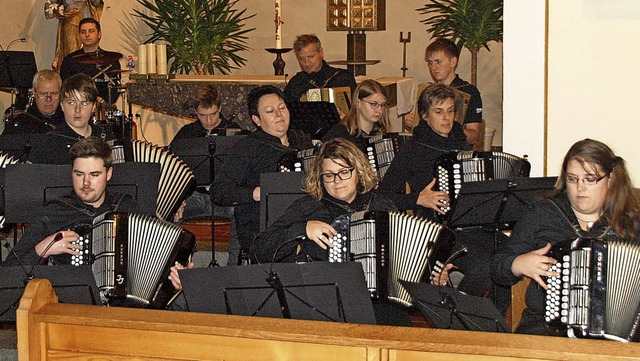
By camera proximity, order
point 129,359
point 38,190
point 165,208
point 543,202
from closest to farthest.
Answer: point 129,359, point 543,202, point 38,190, point 165,208

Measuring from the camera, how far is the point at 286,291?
434cm

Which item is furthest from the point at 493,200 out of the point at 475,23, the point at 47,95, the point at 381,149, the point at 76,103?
the point at 475,23

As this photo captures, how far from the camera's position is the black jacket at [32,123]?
780 cm

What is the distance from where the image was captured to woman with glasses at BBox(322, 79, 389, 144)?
659 cm

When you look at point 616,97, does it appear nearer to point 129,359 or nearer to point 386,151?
point 386,151

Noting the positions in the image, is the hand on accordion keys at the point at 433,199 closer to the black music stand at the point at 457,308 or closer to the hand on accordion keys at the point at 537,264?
the hand on accordion keys at the point at 537,264

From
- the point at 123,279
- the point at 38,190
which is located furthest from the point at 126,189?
the point at 123,279

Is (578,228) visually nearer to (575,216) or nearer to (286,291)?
(575,216)

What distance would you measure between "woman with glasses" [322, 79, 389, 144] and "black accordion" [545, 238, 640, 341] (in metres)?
2.65

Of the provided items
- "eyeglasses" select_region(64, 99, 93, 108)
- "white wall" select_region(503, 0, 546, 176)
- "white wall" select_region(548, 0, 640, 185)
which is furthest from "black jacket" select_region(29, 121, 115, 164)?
"white wall" select_region(548, 0, 640, 185)

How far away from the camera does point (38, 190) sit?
218 inches

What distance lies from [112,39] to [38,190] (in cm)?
804

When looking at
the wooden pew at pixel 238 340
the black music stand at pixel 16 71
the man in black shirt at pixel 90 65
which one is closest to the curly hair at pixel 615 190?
the wooden pew at pixel 238 340

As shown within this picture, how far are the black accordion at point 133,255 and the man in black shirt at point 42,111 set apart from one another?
3.22 meters
